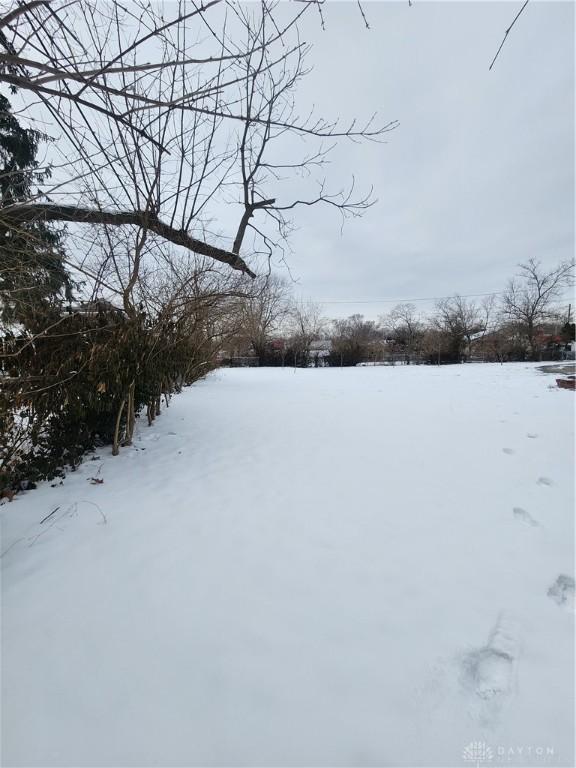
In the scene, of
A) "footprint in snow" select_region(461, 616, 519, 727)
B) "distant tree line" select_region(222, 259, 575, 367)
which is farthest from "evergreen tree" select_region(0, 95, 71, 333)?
"distant tree line" select_region(222, 259, 575, 367)

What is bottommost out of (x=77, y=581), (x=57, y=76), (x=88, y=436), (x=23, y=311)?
(x=77, y=581)

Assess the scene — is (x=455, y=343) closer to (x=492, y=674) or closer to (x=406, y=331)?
(x=406, y=331)

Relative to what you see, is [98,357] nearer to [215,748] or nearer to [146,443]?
[146,443]

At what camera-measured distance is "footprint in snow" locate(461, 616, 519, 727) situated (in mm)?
995

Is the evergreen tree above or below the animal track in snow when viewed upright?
above

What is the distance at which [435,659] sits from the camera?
1.14 meters

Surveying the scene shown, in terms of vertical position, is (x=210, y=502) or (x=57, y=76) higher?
(x=57, y=76)

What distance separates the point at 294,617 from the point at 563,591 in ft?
4.31

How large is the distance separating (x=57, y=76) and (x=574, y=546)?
10.5 ft

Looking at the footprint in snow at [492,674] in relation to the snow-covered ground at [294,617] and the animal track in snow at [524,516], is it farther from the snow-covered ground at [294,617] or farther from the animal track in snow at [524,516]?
the animal track in snow at [524,516]

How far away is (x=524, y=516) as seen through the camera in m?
2.04

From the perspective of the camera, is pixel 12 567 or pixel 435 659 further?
pixel 12 567

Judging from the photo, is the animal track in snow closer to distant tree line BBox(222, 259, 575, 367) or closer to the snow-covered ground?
the snow-covered ground

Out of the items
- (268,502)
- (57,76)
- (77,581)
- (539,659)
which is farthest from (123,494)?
(539,659)
